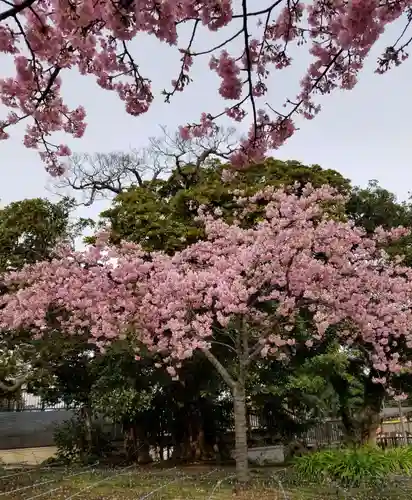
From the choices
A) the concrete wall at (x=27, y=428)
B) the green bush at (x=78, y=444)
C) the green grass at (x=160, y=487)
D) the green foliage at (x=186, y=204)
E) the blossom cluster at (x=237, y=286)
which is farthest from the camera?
the concrete wall at (x=27, y=428)

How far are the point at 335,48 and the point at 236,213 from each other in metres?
6.57

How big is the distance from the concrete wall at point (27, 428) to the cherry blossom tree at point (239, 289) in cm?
787

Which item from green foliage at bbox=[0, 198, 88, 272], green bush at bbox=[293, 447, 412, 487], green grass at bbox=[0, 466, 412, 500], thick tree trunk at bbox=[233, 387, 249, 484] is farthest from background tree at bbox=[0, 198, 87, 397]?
green bush at bbox=[293, 447, 412, 487]

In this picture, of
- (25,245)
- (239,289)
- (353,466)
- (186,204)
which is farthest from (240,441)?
(25,245)

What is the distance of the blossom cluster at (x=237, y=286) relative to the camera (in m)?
6.95

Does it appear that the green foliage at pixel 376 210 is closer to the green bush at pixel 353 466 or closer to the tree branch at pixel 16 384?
the green bush at pixel 353 466

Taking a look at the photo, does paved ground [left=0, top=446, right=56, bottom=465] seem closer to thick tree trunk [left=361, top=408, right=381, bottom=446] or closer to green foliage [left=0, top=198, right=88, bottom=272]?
green foliage [left=0, top=198, right=88, bottom=272]

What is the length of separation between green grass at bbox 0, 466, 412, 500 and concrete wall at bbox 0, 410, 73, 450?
247 inches

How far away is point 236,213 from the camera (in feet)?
31.2

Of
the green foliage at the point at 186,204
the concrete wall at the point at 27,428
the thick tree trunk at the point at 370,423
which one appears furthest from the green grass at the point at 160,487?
the concrete wall at the point at 27,428

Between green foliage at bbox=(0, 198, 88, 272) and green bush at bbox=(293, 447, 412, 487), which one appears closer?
green bush at bbox=(293, 447, 412, 487)

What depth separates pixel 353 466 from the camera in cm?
723

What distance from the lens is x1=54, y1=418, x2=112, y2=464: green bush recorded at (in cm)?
1107

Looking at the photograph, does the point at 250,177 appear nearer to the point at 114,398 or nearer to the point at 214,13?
the point at 114,398
